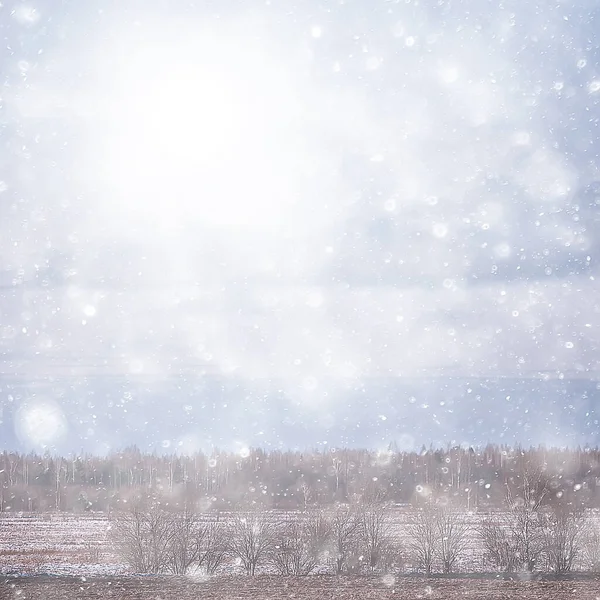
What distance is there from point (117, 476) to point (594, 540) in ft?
36.9

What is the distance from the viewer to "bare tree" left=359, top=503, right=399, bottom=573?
33.2 ft

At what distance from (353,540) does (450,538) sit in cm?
145

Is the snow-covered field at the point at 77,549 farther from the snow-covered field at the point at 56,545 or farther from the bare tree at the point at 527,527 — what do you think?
the bare tree at the point at 527,527

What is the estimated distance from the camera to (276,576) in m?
9.70

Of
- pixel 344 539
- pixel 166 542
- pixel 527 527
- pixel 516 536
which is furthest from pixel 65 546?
pixel 527 527

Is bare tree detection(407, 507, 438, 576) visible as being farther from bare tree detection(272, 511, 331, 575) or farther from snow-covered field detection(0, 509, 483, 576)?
bare tree detection(272, 511, 331, 575)

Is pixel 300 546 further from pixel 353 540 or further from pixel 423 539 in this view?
pixel 423 539

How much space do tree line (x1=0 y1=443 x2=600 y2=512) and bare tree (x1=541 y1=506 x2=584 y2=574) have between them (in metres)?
1.08

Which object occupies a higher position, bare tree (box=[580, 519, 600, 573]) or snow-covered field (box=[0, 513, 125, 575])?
snow-covered field (box=[0, 513, 125, 575])

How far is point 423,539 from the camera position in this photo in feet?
34.4

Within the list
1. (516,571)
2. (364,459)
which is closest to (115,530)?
(516,571)

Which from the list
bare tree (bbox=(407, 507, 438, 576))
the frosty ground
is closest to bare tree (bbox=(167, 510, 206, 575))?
the frosty ground

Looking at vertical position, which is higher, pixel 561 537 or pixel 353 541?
pixel 353 541

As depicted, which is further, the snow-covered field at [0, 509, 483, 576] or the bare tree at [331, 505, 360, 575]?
the bare tree at [331, 505, 360, 575]
